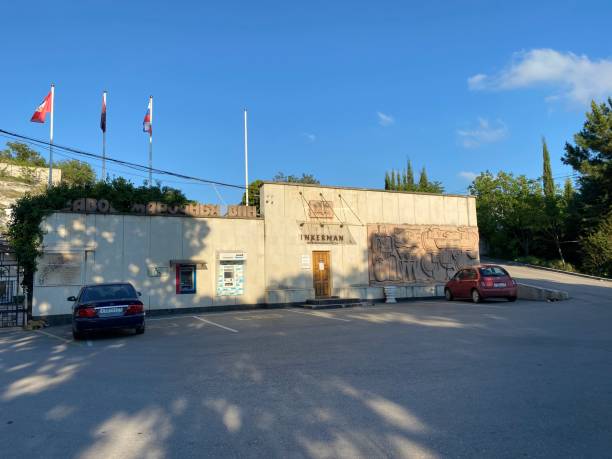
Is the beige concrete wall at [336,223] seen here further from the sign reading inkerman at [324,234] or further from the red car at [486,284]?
the red car at [486,284]

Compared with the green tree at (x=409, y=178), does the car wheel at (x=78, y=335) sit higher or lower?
lower

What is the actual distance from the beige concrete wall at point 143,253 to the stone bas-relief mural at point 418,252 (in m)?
6.15

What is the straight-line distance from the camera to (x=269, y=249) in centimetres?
2098

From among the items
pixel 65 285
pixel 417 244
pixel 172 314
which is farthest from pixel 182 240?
pixel 417 244

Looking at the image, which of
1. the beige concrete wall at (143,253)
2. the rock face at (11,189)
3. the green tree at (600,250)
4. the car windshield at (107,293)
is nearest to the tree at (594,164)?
the green tree at (600,250)

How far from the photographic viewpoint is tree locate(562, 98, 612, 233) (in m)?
35.8

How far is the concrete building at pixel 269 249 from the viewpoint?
17.8 metres

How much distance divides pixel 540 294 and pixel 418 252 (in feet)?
19.9

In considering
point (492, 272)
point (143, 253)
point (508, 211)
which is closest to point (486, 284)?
point (492, 272)

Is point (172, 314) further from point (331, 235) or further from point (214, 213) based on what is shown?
point (331, 235)

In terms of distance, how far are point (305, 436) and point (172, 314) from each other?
15464 millimetres

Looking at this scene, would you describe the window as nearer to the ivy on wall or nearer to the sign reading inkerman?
the ivy on wall

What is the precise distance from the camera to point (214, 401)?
227 inches

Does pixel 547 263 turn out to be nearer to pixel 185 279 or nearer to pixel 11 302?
pixel 185 279
